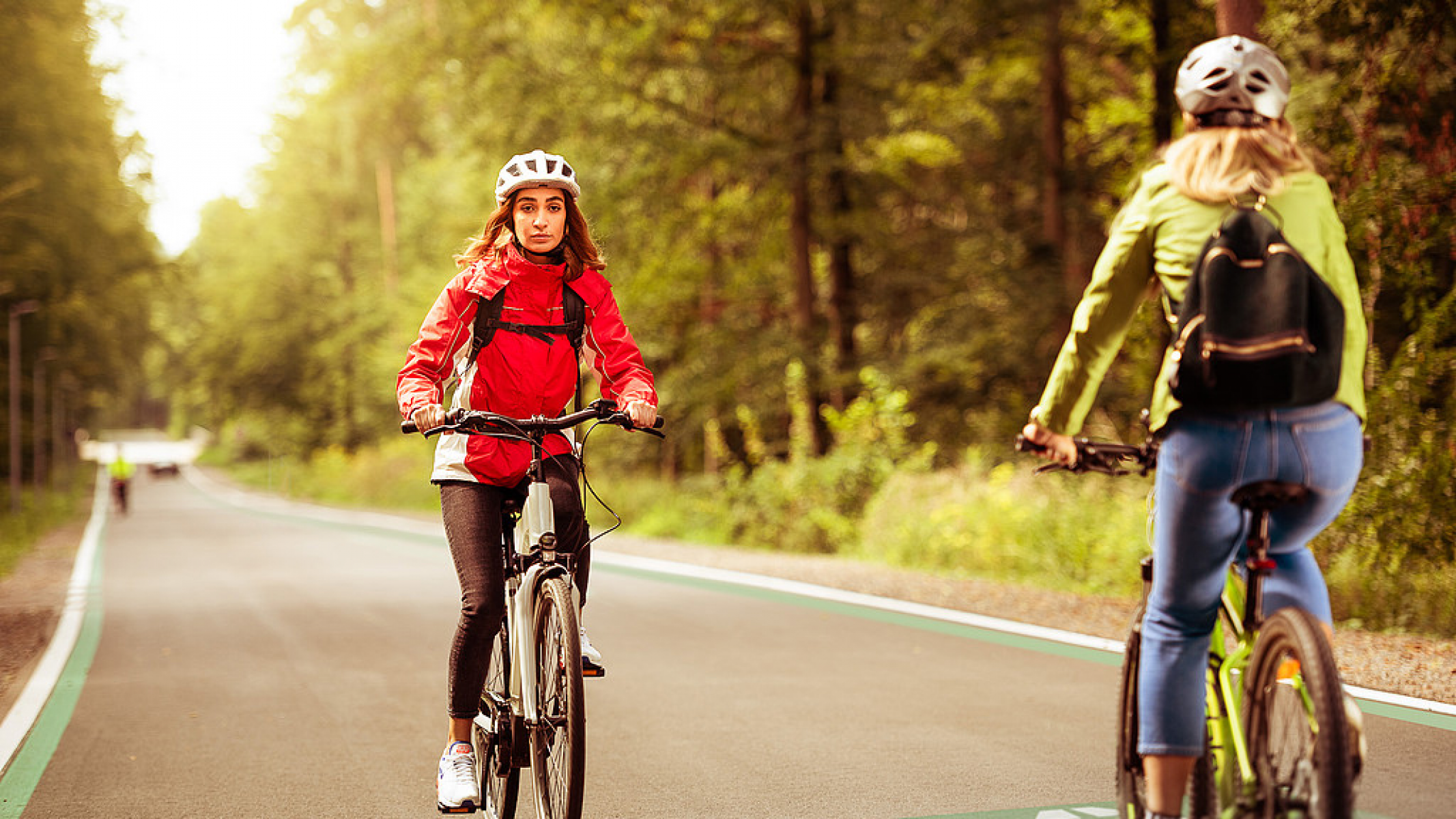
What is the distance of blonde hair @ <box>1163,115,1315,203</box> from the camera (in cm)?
299

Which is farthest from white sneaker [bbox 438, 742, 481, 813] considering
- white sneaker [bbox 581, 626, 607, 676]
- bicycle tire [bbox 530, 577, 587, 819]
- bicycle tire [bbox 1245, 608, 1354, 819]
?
bicycle tire [bbox 1245, 608, 1354, 819]

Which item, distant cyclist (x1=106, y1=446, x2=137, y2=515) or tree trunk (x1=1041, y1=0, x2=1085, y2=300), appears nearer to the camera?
tree trunk (x1=1041, y1=0, x2=1085, y2=300)

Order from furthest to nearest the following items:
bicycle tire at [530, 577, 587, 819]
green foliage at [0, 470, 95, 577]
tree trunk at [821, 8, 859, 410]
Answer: green foliage at [0, 470, 95, 577] < tree trunk at [821, 8, 859, 410] < bicycle tire at [530, 577, 587, 819]

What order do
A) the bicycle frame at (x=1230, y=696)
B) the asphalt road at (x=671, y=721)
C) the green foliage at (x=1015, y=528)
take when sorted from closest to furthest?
the bicycle frame at (x=1230, y=696), the asphalt road at (x=671, y=721), the green foliage at (x=1015, y=528)

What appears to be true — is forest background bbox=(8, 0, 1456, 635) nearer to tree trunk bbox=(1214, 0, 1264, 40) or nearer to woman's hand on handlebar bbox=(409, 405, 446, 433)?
tree trunk bbox=(1214, 0, 1264, 40)

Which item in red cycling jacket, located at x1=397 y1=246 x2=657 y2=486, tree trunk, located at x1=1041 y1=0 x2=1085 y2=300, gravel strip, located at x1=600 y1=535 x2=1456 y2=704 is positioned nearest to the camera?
red cycling jacket, located at x1=397 y1=246 x2=657 y2=486

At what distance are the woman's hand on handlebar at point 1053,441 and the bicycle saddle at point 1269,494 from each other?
1.38 ft

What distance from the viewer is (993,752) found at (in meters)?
5.79

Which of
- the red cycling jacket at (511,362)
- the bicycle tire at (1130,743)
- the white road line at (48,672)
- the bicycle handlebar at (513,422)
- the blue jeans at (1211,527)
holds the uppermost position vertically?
the red cycling jacket at (511,362)

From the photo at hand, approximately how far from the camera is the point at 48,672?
8680 mm

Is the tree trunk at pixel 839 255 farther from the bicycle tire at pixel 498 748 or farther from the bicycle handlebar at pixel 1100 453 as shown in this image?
the bicycle handlebar at pixel 1100 453

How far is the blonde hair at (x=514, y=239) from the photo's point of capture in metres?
4.44

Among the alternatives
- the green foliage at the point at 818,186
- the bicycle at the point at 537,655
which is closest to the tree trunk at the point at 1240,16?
the green foliage at the point at 818,186

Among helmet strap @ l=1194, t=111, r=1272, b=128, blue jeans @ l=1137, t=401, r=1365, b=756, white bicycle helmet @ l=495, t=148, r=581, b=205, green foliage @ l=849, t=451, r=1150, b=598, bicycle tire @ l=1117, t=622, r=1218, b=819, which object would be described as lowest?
green foliage @ l=849, t=451, r=1150, b=598
